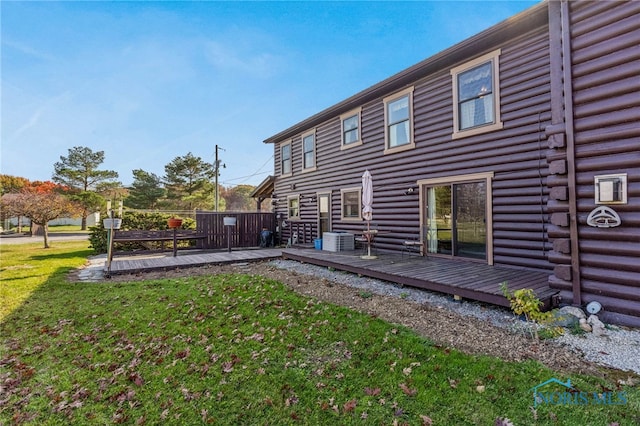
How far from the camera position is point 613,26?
3.71m

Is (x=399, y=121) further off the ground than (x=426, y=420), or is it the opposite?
(x=399, y=121)

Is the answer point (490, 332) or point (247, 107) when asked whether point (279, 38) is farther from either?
point (490, 332)

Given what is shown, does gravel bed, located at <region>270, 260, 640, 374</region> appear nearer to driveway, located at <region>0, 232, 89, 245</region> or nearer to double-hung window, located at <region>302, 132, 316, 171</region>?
double-hung window, located at <region>302, 132, 316, 171</region>

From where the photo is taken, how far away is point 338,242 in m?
9.66

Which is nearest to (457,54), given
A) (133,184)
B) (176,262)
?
(176,262)

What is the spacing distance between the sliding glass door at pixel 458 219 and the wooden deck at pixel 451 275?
0.37 m

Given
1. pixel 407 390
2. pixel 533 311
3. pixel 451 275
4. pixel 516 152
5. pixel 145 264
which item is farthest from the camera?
pixel 145 264

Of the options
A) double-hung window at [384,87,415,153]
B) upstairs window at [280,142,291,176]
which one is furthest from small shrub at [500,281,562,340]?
upstairs window at [280,142,291,176]

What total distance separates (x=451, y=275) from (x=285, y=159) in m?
10.6

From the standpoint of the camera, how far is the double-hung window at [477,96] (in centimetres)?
627

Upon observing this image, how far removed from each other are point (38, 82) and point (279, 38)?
900 centimetres

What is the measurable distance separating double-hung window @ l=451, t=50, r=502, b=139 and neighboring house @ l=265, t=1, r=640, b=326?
26 millimetres

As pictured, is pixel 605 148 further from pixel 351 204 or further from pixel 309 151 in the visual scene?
pixel 309 151

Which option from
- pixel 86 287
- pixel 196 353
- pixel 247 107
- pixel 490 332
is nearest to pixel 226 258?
pixel 86 287
